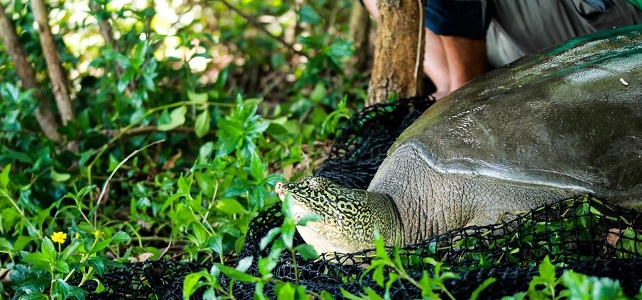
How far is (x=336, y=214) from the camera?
192cm

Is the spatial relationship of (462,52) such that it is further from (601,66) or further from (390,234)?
(390,234)

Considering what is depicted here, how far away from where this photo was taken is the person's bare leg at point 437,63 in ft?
10.2

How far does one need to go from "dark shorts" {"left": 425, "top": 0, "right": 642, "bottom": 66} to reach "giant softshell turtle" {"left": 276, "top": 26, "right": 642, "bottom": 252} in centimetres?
56

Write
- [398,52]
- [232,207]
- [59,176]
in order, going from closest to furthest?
1. [232,207]
2. [398,52]
3. [59,176]

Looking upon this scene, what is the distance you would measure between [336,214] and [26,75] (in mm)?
1879

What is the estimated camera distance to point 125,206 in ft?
9.78

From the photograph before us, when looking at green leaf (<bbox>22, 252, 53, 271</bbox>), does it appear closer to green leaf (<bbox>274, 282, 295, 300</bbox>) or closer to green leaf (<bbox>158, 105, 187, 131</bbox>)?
green leaf (<bbox>274, 282, 295, 300</bbox>)

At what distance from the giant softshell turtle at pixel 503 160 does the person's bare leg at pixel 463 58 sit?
83cm

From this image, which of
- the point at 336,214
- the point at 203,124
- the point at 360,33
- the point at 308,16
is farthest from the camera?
the point at 360,33

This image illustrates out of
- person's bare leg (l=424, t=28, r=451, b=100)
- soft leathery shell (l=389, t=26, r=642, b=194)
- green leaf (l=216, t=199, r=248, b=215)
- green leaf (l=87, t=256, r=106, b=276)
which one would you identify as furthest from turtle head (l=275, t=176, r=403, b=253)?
person's bare leg (l=424, t=28, r=451, b=100)

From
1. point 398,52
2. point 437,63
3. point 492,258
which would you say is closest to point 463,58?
point 437,63

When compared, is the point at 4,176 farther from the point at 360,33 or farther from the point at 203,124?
the point at 360,33

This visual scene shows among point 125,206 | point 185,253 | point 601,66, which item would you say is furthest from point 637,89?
point 125,206

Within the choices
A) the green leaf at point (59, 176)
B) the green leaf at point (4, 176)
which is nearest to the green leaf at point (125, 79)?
the green leaf at point (59, 176)
